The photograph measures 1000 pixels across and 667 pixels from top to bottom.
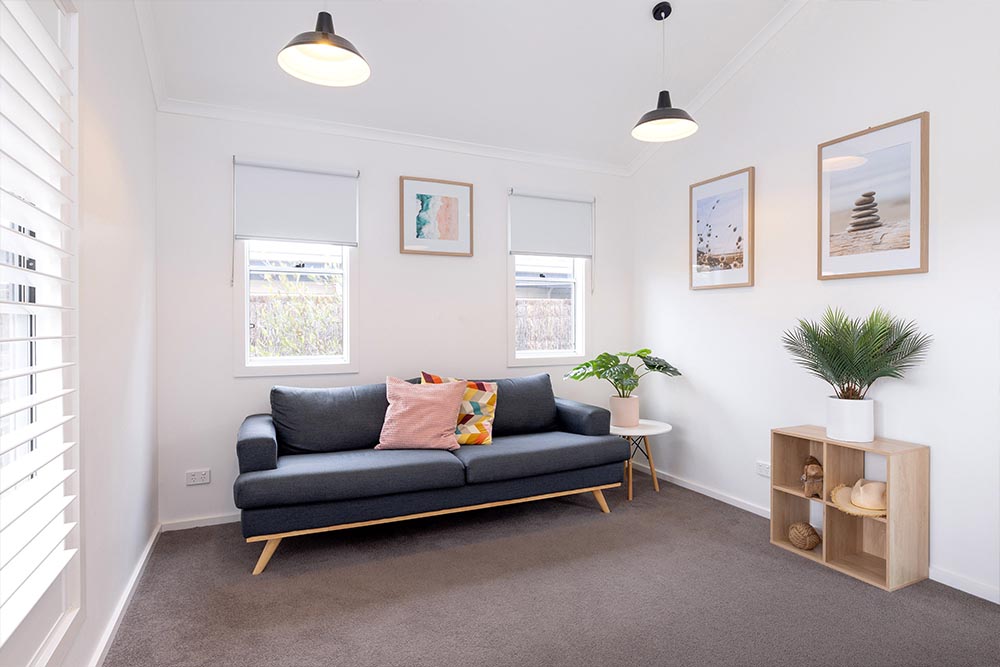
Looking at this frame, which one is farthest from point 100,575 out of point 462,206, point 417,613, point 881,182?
point 881,182

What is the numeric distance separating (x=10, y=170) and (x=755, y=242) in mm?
3722

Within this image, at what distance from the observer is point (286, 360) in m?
3.76

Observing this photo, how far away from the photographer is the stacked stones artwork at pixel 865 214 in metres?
2.97

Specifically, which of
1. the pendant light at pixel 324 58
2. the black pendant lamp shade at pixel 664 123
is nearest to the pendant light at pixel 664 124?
the black pendant lamp shade at pixel 664 123

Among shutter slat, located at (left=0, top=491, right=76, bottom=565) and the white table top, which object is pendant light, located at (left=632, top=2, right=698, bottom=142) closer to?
the white table top

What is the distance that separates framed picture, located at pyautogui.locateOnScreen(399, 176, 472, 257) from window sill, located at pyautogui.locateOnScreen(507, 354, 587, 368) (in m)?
0.92

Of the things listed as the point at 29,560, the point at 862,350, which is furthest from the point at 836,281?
the point at 29,560

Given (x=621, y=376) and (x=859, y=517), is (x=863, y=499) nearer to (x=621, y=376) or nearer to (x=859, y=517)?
(x=859, y=517)

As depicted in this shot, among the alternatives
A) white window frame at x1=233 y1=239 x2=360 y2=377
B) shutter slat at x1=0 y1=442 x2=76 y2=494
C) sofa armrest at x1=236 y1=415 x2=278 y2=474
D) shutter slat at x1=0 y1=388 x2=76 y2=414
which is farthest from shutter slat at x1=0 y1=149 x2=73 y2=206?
white window frame at x1=233 y1=239 x2=360 y2=377

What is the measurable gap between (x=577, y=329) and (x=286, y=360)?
234cm

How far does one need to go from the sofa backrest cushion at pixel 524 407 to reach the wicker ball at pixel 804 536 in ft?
5.40

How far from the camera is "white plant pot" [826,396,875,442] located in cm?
281

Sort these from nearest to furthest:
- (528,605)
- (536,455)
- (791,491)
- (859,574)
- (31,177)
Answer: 1. (31,177)
2. (528,605)
3. (859,574)
4. (791,491)
5. (536,455)

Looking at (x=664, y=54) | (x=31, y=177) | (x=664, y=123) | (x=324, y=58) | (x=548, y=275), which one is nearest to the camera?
(x=31, y=177)
